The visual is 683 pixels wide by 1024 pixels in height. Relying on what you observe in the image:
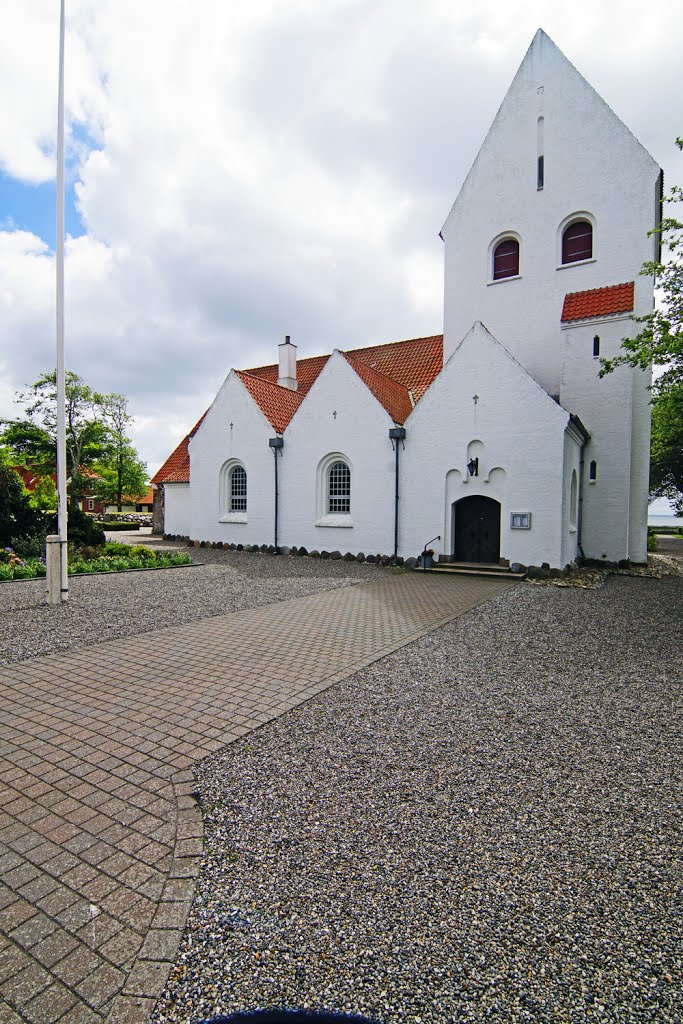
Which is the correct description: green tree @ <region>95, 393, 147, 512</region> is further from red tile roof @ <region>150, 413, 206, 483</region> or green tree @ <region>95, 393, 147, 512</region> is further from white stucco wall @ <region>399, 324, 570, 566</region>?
white stucco wall @ <region>399, 324, 570, 566</region>

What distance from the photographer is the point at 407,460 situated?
660 inches

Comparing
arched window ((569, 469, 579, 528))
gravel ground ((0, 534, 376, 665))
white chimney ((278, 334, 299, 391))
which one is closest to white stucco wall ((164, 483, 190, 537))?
white chimney ((278, 334, 299, 391))

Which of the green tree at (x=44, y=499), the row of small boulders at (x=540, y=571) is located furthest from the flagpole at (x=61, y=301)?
the row of small boulders at (x=540, y=571)

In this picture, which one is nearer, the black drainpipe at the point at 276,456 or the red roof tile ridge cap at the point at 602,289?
the red roof tile ridge cap at the point at 602,289

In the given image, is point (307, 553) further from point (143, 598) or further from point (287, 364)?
point (287, 364)

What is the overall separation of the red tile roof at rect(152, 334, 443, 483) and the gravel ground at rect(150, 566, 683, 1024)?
547 inches

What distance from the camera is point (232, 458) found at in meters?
21.6

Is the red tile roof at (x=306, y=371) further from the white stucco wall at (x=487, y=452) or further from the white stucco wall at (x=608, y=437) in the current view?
the white stucco wall at (x=608, y=437)

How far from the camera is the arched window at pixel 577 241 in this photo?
17828 mm

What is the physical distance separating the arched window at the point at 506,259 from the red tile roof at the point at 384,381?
14.2ft

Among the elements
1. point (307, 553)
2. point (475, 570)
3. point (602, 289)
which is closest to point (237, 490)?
point (307, 553)

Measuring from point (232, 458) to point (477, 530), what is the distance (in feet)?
36.6

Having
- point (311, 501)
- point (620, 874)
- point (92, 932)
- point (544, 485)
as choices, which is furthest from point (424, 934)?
point (311, 501)

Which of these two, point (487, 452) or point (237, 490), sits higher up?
point (487, 452)
